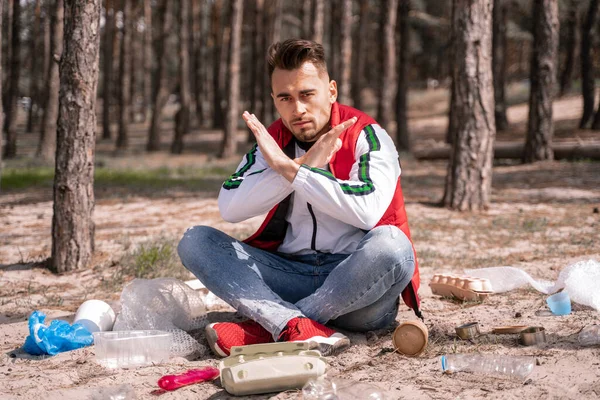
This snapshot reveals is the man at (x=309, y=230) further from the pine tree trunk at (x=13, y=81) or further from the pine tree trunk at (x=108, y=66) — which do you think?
the pine tree trunk at (x=108, y=66)

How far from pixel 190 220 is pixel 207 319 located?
12.8 feet

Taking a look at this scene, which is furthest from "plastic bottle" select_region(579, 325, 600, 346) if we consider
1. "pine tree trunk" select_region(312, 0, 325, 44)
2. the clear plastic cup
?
"pine tree trunk" select_region(312, 0, 325, 44)

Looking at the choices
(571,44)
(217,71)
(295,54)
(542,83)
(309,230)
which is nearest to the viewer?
(295,54)

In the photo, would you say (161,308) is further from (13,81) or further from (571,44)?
(571,44)

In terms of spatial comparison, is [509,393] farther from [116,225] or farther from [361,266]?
[116,225]

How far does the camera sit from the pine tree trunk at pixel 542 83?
12609 millimetres

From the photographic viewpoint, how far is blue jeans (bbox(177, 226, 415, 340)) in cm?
344

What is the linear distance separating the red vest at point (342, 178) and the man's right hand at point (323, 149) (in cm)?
18

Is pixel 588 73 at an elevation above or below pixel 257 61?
below

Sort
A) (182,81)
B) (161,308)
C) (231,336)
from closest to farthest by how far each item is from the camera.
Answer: (231,336) → (161,308) → (182,81)

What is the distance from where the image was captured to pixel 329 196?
3.33m

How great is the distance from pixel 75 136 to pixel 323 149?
2785 mm

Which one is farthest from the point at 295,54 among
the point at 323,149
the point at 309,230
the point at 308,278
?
the point at 308,278

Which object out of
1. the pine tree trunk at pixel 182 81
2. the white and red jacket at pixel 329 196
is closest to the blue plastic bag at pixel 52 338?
the white and red jacket at pixel 329 196
